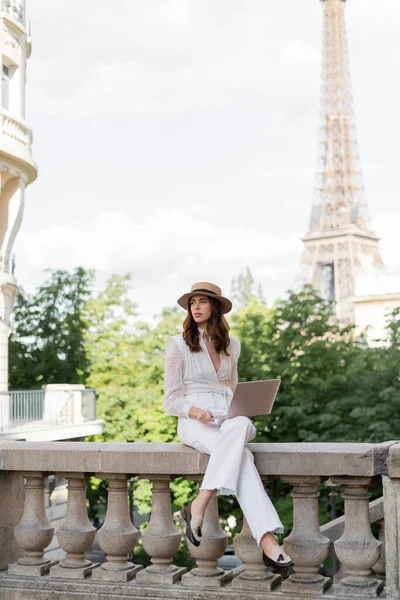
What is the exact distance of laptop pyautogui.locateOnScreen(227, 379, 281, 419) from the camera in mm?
5512

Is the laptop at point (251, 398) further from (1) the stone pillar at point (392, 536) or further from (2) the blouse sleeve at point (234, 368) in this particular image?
(1) the stone pillar at point (392, 536)

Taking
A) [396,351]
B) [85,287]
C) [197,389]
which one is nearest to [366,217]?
[85,287]

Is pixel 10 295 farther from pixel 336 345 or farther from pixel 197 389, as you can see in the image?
pixel 197 389

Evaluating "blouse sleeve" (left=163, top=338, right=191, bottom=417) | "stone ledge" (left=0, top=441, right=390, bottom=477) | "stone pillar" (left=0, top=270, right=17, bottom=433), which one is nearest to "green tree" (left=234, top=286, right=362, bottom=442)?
"stone pillar" (left=0, top=270, right=17, bottom=433)

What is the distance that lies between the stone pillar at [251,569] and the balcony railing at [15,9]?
25424 mm

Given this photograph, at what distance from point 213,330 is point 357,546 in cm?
152

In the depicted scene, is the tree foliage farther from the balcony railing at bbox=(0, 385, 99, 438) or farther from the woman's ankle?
the woman's ankle

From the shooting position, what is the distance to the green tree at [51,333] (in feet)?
124

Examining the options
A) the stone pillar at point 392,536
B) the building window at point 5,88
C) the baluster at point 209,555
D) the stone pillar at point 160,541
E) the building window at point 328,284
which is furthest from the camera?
the building window at point 328,284

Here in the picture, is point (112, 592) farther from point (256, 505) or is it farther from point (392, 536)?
point (392, 536)

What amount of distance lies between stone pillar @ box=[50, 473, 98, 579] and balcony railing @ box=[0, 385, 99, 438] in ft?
65.8

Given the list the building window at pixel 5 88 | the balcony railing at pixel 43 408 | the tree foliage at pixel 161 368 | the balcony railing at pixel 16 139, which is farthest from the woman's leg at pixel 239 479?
the building window at pixel 5 88

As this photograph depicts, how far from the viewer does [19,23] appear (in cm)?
2895

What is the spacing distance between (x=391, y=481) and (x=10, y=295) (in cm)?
2562
